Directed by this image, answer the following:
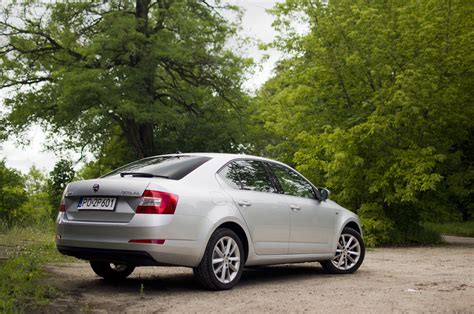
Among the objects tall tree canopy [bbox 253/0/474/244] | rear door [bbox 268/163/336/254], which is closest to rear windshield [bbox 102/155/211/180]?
rear door [bbox 268/163/336/254]

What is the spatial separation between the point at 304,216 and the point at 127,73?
22449 mm

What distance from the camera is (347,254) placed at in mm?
10109

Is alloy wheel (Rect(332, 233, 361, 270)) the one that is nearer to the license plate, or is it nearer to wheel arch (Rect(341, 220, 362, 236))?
wheel arch (Rect(341, 220, 362, 236))

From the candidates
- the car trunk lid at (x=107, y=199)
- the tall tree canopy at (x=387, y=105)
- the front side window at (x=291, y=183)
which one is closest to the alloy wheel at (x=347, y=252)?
the front side window at (x=291, y=183)

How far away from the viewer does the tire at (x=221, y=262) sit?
762 centimetres

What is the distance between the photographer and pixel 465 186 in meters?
21.6

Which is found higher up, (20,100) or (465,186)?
(20,100)

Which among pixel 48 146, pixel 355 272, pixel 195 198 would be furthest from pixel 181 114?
pixel 195 198

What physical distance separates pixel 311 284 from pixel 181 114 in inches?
934

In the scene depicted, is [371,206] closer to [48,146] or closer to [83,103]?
[83,103]

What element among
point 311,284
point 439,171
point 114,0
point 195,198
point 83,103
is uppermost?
point 114,0

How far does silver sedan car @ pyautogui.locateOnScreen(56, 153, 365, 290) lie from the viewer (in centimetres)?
726

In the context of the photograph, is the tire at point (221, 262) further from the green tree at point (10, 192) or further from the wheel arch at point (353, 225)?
the green tree at point (10, 192)

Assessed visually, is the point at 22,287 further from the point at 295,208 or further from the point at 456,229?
the point at 456,229
